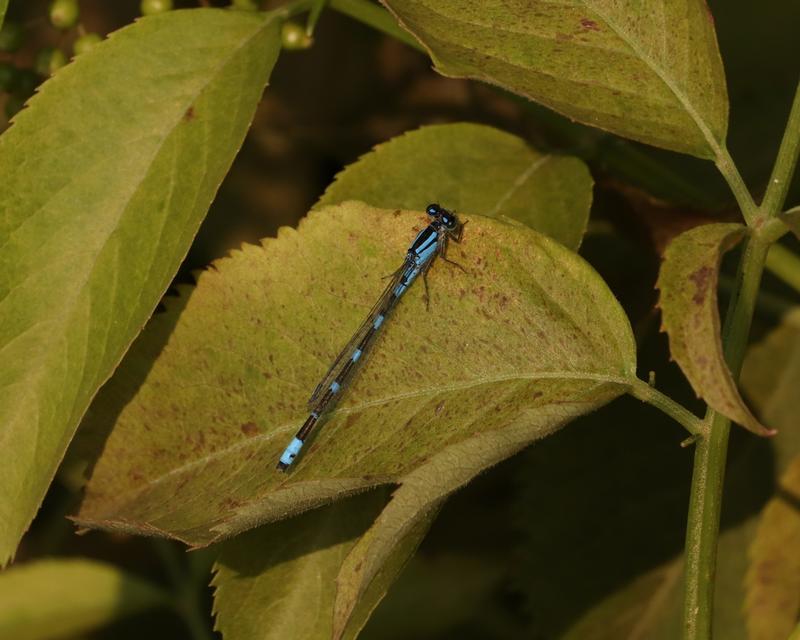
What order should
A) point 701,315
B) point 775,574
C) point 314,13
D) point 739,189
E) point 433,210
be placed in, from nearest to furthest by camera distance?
point 701,315
point 739,189
point 433,210
point 314,13
point 775,574

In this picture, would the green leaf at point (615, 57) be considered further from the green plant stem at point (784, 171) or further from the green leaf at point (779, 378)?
the green leaf at point (779, 378)

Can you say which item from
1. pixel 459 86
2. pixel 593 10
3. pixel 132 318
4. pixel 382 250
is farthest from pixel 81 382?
pixel 459 86

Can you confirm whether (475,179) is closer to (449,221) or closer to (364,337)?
(449,221)

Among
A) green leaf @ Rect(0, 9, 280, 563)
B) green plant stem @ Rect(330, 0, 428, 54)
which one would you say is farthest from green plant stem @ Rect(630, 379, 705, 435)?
green plant stem @ Rect(330, 0, 428, 54)

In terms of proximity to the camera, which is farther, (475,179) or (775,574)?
(775,574)

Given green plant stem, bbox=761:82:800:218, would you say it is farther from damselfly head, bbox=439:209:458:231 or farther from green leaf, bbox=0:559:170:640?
green leaf, bbox=0:559:170:640

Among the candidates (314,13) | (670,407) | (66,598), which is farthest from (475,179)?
(66,598)
